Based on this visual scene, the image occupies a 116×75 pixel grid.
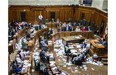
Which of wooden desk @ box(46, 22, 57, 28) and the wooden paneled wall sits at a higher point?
the wooden paneled wall

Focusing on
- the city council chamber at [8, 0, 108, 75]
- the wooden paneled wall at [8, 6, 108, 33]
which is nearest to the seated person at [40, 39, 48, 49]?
A: the city council chamber at [8, 0, 108, 75]

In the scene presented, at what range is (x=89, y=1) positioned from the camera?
19.5 metres

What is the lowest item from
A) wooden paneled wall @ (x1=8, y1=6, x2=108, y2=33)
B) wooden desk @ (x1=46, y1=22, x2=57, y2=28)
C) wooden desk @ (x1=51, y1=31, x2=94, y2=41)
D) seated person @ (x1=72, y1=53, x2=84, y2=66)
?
seated person @ (x1=72, y1=53, x2=84, y2=66)

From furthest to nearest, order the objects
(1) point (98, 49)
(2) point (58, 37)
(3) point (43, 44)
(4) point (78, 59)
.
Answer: (2) point (58, 37), (3) point (43, 44), (1) point (98, 49), (4) point (78, 59)

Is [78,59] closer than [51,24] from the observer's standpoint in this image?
Yes

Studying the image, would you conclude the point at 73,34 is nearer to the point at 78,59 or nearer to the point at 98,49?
the point at 98,49

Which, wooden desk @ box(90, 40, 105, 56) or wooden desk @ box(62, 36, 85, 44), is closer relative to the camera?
wooden desk @ box(90, 40, 105, 56)

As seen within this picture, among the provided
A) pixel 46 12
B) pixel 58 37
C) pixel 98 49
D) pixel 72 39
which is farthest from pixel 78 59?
pixel 46 12

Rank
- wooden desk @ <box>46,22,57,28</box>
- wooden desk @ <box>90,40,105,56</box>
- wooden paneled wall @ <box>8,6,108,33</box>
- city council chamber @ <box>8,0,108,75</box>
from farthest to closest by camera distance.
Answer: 1. wooden paneled wall @ <box>8,6,108,33</box>
2. wooden desk @ <box>46,22,57,28</box>
3. wooden desk @ <box>90,40,105,56</box>
4. city council chamber @ <box>8,0,108,75</box>

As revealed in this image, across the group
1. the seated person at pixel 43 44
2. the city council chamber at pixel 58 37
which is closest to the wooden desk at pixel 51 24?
the city council chamber at pixel 58 37

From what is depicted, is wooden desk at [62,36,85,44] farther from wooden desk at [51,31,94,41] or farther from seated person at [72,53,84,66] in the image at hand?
seated person at [72,53,84,66]

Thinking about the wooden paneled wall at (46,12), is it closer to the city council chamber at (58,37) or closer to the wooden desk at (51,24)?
the city council chamber at (58,37)

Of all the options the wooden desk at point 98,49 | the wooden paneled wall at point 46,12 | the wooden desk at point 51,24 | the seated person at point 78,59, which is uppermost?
the wooden paneled wall at point 46,12
